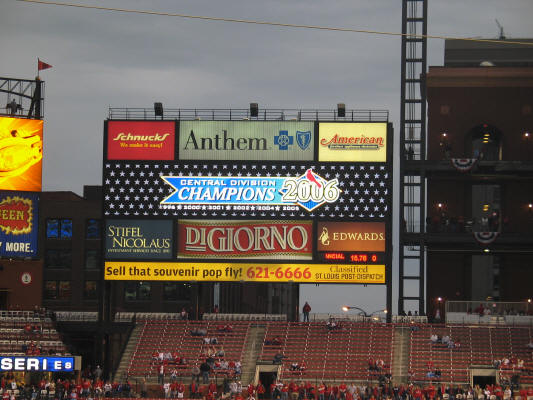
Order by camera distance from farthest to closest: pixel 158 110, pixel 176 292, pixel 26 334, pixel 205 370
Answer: pixel 176 292
pixel 158 110
pixel 26 334
pixel 205 370

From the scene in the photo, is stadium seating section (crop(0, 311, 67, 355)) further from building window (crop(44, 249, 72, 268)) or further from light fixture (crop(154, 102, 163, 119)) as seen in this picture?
building window (crop(44, 249, 72, 268))

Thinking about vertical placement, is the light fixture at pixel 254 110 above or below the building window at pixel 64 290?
above

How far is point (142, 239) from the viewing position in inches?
2589

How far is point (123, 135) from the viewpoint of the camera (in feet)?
217

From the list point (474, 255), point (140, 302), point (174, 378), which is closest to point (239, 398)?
point (174, 378)

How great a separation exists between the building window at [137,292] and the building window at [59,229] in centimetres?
651

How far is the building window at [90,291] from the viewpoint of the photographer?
9669cm

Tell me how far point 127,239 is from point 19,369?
31.7 ft

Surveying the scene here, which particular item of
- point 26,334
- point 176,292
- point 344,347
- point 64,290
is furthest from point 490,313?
point 64,290

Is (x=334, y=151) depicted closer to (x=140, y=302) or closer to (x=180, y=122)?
(x=180, y=122)

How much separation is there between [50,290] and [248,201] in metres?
36.4

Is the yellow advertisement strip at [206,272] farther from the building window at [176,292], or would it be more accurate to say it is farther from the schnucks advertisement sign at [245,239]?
the building window at [176,292]

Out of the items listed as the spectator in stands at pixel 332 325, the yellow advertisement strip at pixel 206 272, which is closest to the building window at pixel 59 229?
the yellow advertisement strip at pixel 206 272

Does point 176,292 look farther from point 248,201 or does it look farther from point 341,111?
point 341,111
